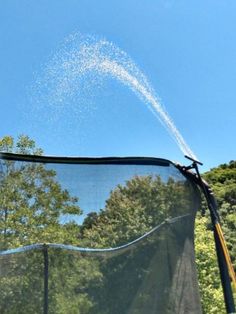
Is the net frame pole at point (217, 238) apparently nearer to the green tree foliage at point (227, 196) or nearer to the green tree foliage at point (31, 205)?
the green tree foliage at point (31, 205)

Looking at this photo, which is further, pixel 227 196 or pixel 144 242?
pixel 227 196

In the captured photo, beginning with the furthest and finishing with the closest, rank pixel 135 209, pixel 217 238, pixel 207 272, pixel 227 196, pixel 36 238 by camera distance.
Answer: pixel 227 196 < pixel 207 272 < pixel 36 238 < pixel 135 209 < pixel 217 238

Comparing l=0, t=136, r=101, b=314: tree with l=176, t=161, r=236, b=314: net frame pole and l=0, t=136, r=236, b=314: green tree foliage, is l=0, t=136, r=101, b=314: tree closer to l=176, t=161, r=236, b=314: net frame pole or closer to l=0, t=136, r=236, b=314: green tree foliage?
l=0, t=136, r=236, b=314: green tree foliage

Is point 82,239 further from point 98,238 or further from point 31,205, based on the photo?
point 31,205

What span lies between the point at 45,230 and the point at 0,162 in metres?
0.45

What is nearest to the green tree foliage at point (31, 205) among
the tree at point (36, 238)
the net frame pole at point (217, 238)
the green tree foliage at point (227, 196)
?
the tree at point (36, 238)

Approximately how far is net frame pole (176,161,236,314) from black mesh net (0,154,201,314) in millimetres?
49

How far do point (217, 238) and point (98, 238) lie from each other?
0.59 meters

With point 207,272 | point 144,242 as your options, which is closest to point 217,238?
point 144,242

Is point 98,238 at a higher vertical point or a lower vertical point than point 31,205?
lower

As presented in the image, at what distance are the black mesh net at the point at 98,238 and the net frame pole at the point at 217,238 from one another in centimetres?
5

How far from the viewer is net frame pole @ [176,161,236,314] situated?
94.1 inches

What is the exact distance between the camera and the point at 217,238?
2451 millimetres

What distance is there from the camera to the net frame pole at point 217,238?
2391 mm
